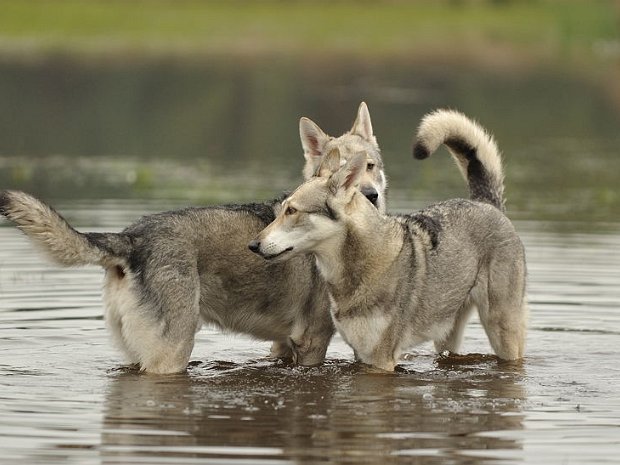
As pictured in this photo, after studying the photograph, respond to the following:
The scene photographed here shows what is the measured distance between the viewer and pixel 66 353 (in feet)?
35.0

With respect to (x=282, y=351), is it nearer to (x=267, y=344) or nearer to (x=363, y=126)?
(x=267, y=344)

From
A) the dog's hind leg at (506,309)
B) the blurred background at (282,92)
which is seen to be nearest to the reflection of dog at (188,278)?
the dog's hind leg at (506,309)

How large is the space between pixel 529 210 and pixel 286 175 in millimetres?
4349

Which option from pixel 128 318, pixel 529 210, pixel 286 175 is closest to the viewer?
pixel 128 318

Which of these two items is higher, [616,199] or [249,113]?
[249,113]

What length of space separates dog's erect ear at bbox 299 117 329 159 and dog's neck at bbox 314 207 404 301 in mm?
1524

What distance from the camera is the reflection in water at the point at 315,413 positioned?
777cm

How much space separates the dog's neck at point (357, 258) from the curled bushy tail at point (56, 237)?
1428mm

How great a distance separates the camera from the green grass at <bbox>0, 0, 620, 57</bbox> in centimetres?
4512

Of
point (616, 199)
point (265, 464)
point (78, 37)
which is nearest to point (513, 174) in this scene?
point (616, 199)

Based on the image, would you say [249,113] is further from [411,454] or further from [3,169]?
[411,454]

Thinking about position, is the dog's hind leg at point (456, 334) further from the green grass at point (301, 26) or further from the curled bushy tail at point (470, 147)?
the green grass at point (301, 26)

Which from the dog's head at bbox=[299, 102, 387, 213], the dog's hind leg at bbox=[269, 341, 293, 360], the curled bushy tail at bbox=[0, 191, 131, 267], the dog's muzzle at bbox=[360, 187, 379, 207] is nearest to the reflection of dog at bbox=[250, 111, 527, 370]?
the dog's muzzle at bbox=[360, 187, 379, 207]

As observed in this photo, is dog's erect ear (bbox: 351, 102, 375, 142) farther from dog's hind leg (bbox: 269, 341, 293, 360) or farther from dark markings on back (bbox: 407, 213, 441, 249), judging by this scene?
dog's hind leg (bbox: 269, 341, 293, 360)
